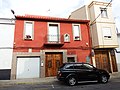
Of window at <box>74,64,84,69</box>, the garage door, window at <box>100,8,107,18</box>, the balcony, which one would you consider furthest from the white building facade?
the garage door

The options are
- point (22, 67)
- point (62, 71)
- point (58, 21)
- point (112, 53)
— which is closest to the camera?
point (62, 71)

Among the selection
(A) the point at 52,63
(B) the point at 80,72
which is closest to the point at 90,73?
(B) the point at 80,72

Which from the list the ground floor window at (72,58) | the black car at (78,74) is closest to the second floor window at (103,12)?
the ground floor window at (72,58)

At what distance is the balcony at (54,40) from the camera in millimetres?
15086

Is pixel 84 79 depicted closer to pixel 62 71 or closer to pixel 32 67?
pixel 62 71

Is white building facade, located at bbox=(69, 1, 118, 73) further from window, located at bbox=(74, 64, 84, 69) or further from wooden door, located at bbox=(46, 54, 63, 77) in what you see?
window, located at bbox=(74, 64, 84, 69)

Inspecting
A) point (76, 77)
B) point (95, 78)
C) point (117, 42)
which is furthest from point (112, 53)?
point (76, 77)

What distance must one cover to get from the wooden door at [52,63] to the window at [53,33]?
6.01 ft

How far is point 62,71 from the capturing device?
10.5 m

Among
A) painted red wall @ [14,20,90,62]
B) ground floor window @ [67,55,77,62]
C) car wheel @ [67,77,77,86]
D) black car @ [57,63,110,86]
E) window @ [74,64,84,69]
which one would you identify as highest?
painted red wall @ [14,20,90,62]

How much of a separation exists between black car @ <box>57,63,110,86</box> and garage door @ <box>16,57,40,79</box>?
4770 millimetres

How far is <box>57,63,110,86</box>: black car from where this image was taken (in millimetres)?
10383

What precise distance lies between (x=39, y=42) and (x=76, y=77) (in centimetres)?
649

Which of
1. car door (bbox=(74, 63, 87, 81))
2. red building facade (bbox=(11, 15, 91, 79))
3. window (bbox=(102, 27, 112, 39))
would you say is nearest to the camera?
car door (bbox=(74, 63, 87, 81))
